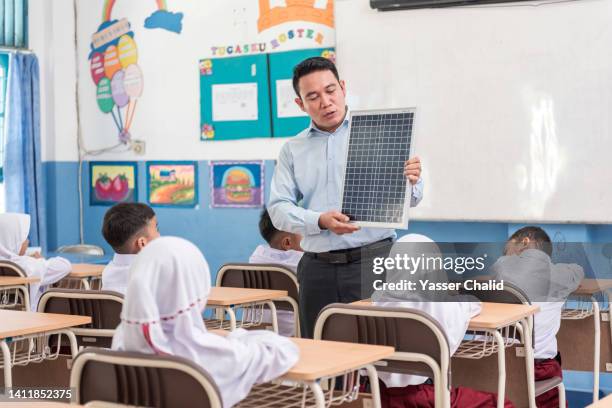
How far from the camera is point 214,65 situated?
6.59 metres

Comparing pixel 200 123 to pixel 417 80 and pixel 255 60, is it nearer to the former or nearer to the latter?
pixel 255 60

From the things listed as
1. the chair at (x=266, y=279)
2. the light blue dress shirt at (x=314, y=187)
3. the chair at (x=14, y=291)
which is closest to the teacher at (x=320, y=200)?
the light blue dress shirt at (x=314, y=187)

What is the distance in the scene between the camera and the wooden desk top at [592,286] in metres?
4.18

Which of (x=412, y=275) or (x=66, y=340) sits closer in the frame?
(x=412, y=275)

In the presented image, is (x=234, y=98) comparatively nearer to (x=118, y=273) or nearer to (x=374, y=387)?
(x=118, y=273)

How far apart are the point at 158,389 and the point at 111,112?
17.8 feet

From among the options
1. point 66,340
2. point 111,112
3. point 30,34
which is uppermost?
point 30,34

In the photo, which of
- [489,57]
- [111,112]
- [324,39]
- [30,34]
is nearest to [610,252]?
[489,57]

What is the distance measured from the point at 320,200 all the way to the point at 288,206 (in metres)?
0.16

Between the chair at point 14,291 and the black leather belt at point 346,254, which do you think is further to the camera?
the chair at point 14,291

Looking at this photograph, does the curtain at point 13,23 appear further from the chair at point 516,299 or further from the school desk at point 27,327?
the chair at point 516,299

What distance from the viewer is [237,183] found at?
6.50m

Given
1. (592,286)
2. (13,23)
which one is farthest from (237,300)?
(13,23)

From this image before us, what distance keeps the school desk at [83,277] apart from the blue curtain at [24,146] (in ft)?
5.55
